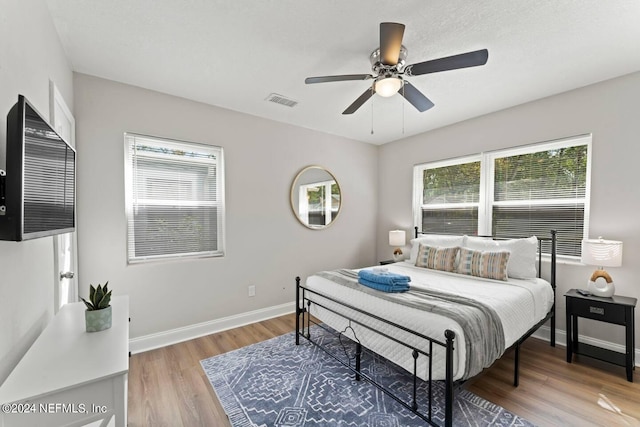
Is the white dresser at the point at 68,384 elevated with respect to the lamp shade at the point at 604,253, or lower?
lower

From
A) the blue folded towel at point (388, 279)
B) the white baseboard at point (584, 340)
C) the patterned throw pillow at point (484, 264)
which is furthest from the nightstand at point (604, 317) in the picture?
the blue folded towel at point (388, 279)

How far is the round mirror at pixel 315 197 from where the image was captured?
3.92 meters

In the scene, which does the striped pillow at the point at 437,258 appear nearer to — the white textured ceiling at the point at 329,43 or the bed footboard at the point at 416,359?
the bed footboard at the point at 416,359

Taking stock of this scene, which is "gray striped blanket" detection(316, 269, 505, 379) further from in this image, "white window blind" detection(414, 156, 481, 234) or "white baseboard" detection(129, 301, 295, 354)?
"white window blind" detection(414, 156, 481, 234)

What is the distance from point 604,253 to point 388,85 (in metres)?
2.45

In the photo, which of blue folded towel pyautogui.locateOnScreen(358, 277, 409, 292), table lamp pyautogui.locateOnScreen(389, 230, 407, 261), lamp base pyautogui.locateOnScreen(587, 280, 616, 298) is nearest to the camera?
blue folded towel pyautogui.locateOnScreen(358, 277, 409, 292)

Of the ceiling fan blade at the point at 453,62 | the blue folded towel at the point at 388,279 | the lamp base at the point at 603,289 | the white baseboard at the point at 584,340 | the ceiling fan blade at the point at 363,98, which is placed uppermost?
the ceiling fan blade at the point at 453,62

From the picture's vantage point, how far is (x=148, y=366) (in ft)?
8.04

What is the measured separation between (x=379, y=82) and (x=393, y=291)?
1.67 m

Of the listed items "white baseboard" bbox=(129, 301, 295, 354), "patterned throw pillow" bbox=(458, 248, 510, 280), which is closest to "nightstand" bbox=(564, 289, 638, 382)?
"patterned throw pillow" bbox=(458, 248, 510, 280)

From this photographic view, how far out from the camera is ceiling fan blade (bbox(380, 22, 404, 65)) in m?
1.61

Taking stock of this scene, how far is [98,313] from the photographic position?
1.46 m

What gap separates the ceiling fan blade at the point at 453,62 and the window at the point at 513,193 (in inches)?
79.9

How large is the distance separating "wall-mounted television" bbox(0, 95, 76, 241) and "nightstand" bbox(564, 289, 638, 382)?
387 cm
